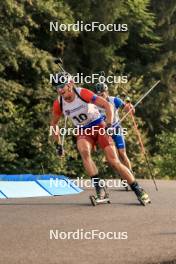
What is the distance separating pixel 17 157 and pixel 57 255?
15032mm

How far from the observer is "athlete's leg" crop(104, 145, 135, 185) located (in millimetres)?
10781

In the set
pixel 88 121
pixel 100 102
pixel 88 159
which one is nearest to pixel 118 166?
pixel 88 159

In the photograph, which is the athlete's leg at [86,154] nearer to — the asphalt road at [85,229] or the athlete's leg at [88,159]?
the athlete's leg at [88,159]

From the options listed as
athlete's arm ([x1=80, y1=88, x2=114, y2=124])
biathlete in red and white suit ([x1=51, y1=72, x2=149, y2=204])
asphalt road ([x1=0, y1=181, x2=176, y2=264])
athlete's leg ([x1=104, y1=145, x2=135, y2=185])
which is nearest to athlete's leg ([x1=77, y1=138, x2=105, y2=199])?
biathlete in red and white suit ([x1=51, y1=72, x2=149, y2=204])

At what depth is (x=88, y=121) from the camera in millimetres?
10977

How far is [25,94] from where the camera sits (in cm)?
2214

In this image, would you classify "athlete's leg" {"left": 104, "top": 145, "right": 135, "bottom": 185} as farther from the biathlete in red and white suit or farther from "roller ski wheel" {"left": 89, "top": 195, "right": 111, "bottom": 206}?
"roller ski wheel" {"left": 89, "top": 195, "right": 111, "bottom": 206}

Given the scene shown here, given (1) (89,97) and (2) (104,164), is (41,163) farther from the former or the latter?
(1) (89,97)

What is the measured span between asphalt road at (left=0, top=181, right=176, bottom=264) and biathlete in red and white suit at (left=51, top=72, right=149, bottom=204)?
1.34 feet

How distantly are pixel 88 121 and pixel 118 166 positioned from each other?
2.66ft

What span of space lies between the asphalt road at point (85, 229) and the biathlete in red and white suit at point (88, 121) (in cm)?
41

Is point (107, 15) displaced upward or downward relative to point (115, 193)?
upward

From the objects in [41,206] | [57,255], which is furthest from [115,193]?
[57,255]

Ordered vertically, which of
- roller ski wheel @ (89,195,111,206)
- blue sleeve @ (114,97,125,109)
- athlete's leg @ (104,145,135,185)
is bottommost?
roller ski wheel @ (89,195,111,206)
